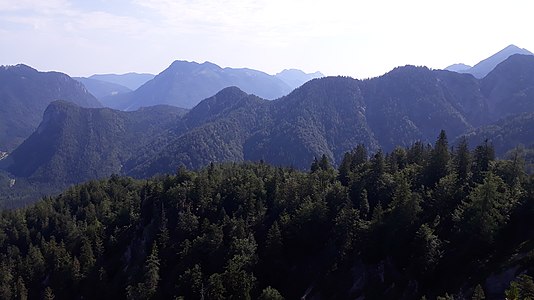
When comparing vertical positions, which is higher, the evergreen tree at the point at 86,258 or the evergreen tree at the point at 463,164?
the evergreen tree at the point at 463,164

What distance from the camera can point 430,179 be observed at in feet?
286

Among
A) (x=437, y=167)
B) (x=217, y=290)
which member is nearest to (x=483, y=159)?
(x=437, y=167)

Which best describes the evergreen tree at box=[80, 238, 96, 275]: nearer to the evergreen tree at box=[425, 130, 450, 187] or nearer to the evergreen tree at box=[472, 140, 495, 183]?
the evergreen tree at box=[425, 130, 450, 187]

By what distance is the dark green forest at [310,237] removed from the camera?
5984cm

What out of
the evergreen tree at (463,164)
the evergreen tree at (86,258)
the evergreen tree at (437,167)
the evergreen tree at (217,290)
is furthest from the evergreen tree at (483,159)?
the evergreen tree at (86,258)

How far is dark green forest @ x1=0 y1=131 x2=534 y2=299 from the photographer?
5984 cm

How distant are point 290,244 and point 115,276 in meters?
46.2

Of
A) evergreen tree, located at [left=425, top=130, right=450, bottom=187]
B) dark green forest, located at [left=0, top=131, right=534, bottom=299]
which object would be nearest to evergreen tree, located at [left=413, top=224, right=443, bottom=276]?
dark green forest, located at [left=0, top=131, right=534, bottom=299]

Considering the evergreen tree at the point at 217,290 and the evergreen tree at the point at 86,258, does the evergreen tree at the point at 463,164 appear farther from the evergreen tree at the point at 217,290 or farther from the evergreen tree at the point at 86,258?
the evergreen tree at the point at 86,258

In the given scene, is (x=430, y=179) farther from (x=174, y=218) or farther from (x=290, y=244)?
(x=174, y=218)

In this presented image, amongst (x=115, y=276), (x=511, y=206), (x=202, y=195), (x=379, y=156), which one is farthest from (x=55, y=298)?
(x=511, y=206)

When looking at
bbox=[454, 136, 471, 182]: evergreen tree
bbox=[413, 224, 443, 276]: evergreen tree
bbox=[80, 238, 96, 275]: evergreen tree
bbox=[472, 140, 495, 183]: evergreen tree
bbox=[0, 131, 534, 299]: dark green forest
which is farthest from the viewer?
bbox=[80, 238, 96, 275]: evergreen tree

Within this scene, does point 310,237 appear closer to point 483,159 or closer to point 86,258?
point 483,159

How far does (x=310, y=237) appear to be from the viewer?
8544 cm
